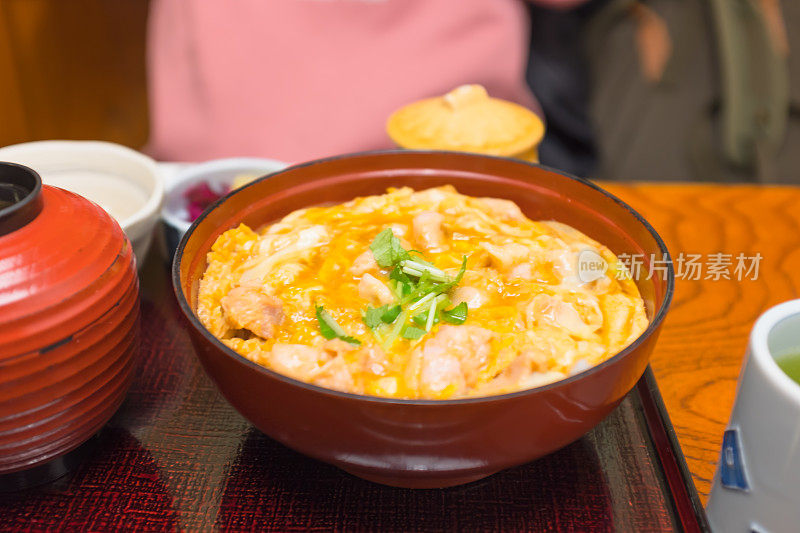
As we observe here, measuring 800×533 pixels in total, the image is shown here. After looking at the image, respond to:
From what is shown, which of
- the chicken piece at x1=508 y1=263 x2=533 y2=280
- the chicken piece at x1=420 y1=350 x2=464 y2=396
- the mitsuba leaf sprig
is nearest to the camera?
the chicken piece at x1=420 y1=350 x2=464 y2=396

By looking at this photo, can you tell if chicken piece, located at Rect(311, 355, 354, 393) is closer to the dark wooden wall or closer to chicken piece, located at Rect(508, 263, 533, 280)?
chicken piece, located at Rect(508, 263, 533, 280)

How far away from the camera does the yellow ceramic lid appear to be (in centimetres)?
181

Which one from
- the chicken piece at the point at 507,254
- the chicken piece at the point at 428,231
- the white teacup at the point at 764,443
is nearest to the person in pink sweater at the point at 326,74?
the chicken piece at the point at 428,231

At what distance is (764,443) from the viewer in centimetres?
89

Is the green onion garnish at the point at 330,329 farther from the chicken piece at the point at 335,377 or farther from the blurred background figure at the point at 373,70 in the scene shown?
the blurred background figure at the point at 373,70

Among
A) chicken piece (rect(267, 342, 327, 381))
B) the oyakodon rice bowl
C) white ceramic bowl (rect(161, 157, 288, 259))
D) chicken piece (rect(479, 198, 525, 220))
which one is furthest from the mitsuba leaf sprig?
white ceramic bowl (rect(161, 157, 288, 259))

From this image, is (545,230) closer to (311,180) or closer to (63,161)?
(311,180)

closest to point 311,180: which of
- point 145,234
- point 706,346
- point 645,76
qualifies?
point 145,234

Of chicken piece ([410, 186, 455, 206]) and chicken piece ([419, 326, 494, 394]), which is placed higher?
chicken piece ([419, 326, 494, 394])

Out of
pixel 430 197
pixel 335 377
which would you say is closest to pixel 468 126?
pixel 430 197

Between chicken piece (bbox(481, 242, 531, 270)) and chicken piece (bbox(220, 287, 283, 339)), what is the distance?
16.1 inches

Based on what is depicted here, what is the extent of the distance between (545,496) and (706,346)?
0.61 metres

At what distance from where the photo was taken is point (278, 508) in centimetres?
105

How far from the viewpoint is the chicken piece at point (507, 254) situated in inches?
50.1
